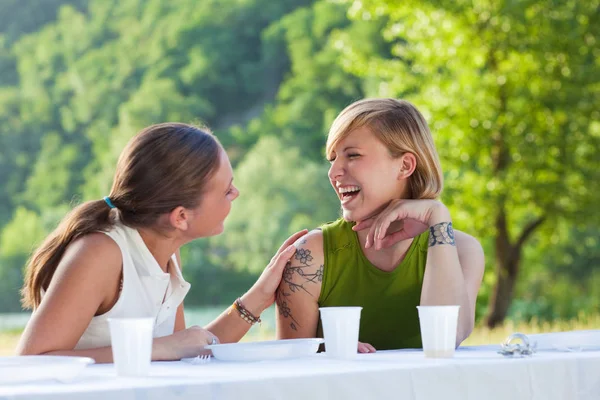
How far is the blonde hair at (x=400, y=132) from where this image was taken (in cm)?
252

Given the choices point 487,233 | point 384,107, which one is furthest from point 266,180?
point 384,107

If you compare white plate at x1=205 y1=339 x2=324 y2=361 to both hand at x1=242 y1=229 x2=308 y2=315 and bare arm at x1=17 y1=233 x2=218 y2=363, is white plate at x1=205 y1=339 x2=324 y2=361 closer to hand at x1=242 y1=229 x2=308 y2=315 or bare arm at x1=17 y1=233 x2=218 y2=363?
bare arm at x1=17 y1=233 x2=218 y2=363

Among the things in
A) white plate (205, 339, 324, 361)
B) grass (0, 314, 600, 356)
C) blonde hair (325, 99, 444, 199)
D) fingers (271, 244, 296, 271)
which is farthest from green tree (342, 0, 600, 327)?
white plate (205, 339, 324, 361)

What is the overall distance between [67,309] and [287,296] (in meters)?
0.74

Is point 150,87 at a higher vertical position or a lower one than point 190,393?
higher

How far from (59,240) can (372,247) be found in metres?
0.94

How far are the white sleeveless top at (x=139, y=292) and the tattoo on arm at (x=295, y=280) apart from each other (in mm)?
282

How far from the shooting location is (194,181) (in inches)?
84.4

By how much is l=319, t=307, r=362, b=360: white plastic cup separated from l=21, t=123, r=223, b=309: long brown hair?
0.58 m

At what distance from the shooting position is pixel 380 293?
2.45 metres

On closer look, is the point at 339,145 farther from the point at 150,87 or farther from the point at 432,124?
the point at 150,87

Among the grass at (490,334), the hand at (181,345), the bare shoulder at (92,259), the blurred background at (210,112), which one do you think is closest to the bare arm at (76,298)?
the bare shoulder at (92,259)

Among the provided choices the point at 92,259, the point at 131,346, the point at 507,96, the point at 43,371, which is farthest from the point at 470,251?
the point at 507,96

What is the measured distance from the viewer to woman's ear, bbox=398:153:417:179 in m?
2.55
